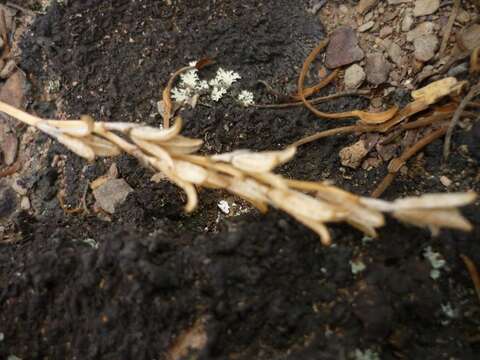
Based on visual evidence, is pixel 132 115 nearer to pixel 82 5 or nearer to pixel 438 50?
pixel 82 5

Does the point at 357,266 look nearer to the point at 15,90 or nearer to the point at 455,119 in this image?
the point at 455,119

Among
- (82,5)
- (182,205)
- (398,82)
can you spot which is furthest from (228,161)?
(82,5)

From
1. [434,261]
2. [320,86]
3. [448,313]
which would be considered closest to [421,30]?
[320,86]

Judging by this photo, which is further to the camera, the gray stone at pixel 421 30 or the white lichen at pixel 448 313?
the gray stone at pixel 421 30

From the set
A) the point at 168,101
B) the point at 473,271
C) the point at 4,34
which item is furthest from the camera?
the point at 4,34

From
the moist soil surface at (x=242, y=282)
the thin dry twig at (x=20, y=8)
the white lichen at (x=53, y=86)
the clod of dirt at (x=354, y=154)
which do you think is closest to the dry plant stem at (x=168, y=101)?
the moist soil surface at (x=242, y=282)

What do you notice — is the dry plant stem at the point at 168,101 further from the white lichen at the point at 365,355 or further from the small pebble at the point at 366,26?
the white lichen at the point at 365,355

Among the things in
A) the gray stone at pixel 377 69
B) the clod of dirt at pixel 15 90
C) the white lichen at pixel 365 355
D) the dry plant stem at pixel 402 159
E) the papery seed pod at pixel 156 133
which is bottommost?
the white lichen at pixel 365 355
